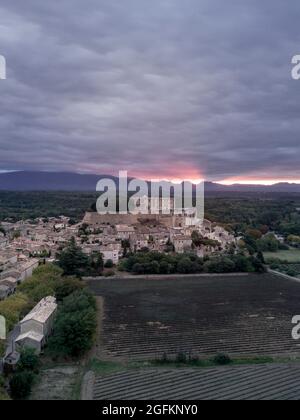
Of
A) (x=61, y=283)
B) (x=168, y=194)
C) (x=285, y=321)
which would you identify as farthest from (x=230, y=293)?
(x=168, y=194)

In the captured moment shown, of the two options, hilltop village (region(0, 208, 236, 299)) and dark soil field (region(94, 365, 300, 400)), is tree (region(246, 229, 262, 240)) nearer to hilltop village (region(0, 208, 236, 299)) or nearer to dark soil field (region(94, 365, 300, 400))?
hilltop village (region(0, 208, 236, 299))

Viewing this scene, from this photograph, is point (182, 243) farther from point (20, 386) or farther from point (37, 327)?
point (20, 386)

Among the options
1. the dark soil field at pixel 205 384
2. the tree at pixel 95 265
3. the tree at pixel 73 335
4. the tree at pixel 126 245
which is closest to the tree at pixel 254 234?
the tree at pixel 126 245

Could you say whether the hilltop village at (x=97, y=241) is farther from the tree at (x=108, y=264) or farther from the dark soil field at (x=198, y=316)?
the dark soil field at (x=198, y=316)


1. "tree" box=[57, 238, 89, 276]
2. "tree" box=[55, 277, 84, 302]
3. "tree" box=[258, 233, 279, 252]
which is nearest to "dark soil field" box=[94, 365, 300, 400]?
"tree" box=[55, 277, 84, 302]

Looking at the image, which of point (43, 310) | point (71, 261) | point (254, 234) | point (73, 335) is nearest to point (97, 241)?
point (71, 261)

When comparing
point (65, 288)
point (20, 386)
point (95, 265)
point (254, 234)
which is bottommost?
point (20, 386)

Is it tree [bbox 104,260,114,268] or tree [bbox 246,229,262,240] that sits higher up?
tree [bbox 246,229,262,240]

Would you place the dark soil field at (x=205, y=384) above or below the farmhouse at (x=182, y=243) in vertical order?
below
